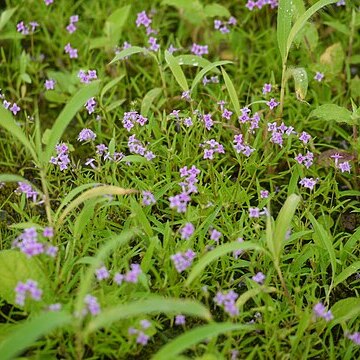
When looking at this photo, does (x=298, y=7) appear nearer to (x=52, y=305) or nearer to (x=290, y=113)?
(x=290, y=113)

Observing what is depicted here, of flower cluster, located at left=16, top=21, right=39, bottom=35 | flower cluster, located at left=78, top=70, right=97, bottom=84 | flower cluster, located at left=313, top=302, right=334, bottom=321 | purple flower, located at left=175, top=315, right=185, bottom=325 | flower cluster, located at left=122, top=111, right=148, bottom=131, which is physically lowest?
flower cluster, located at left=313, top=302, right=334, bottom=321

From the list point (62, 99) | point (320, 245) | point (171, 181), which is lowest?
point (320, 245)

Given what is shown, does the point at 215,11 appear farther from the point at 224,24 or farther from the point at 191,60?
the point at 191,60

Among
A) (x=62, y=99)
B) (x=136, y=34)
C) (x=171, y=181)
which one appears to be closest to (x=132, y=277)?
(x=171, y=181)

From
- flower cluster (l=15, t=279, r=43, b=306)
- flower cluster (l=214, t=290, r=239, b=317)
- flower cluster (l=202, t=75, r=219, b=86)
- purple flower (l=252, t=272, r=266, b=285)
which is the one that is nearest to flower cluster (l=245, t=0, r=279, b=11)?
flower cluster (l=202, t=75, r=219, b=86)

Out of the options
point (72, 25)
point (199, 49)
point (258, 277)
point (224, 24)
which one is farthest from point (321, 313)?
point (72, 25)

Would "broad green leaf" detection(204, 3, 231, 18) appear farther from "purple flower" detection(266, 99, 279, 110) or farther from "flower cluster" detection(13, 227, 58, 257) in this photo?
"flower cluster" detection(13, 227, 58, 257)
